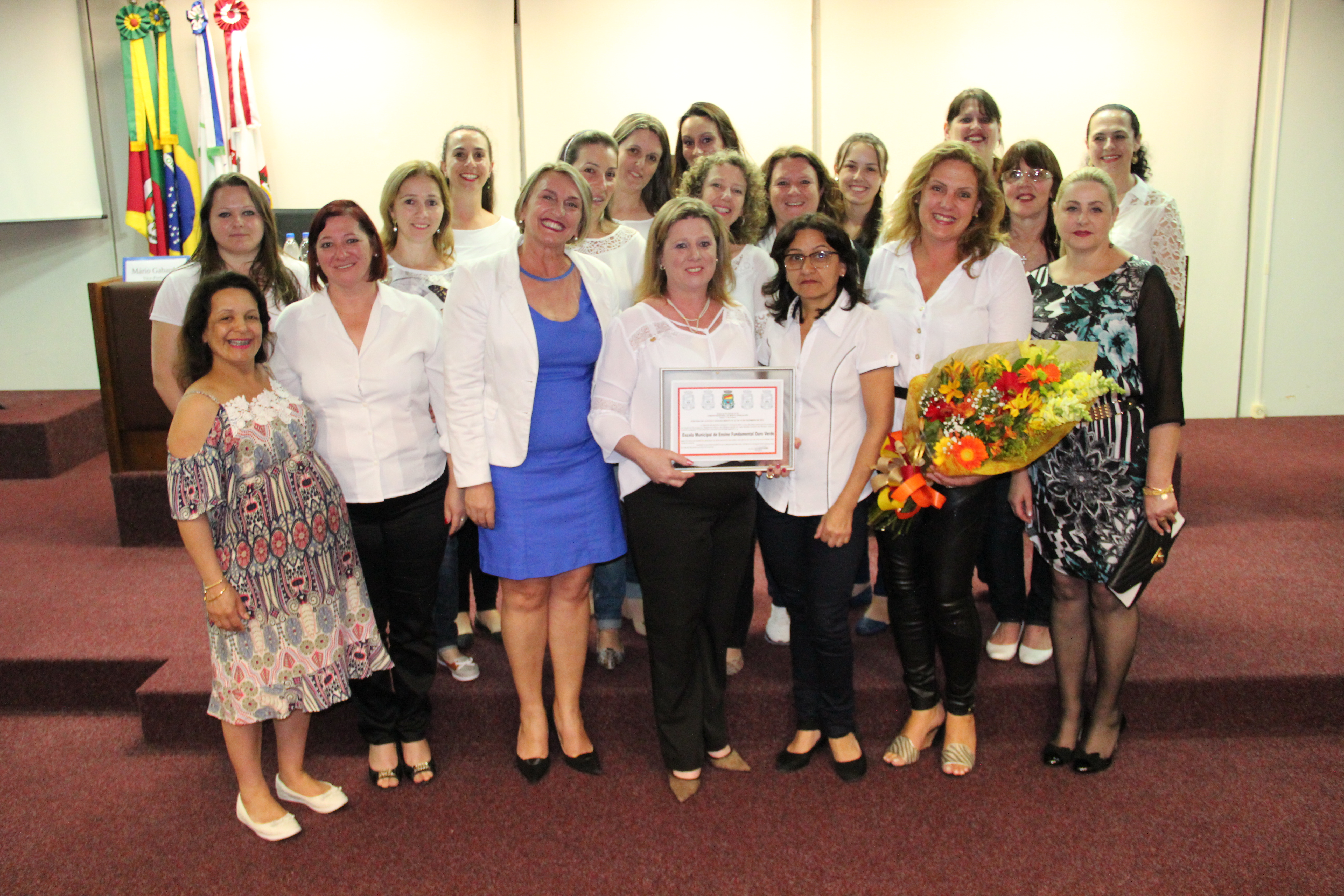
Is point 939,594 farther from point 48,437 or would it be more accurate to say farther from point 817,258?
point 48,437

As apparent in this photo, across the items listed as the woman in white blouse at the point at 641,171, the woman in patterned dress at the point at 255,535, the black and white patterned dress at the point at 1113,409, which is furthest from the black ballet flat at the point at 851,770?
the woman in white blouse at the point at 641,171

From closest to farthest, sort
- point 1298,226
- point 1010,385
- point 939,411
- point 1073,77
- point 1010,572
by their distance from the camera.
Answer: point 1010,385
point 939,411
point 1010,572
point 1073,77
point 1298,226

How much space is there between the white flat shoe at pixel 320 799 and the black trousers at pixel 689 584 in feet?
2.80

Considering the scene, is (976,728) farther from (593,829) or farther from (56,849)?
(56,849)

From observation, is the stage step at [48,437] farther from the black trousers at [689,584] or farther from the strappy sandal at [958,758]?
the strappy sandal at [958,758]

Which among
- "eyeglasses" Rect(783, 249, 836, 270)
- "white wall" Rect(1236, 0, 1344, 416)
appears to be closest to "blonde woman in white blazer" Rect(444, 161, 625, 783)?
"eyeglasses" Rect(783, 249, 836, 270)

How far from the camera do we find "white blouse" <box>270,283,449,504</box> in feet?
7.55

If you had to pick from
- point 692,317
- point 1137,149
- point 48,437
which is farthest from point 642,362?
point 48,437

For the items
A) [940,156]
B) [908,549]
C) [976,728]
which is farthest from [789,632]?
[940,156]

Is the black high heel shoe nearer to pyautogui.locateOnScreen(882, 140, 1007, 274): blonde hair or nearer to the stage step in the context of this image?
pyautogui.locateOnScreen(882, 140, 1007, 274): blonde hair

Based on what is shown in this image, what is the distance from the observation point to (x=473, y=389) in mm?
2318

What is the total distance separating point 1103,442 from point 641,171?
164 centimetres

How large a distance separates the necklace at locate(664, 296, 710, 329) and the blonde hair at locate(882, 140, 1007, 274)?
24.6 inches

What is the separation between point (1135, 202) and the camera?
3588 mm
